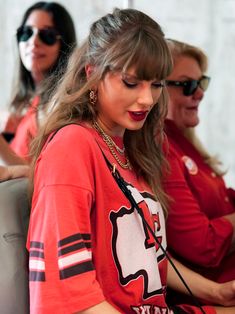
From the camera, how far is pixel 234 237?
1479 millimetres

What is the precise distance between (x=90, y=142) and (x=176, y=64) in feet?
2.03

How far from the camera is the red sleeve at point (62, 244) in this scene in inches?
36.4

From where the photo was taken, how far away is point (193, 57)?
5.18 ft

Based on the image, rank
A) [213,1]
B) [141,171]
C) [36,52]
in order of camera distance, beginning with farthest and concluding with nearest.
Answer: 1. [213,1]
2. [36,52]
3. [141,171]

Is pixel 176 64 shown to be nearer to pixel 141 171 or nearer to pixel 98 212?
pixel 141 171

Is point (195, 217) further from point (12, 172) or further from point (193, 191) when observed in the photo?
point (12, 172)

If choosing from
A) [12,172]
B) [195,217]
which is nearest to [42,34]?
[12,172]

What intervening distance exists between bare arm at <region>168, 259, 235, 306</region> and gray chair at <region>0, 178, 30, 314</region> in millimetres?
422

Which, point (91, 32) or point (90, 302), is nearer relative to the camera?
point (90, 302)

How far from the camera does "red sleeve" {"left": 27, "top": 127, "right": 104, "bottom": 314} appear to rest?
0.92 m

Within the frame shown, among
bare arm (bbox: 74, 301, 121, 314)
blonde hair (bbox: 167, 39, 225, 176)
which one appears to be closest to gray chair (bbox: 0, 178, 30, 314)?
bare arm (bbox: 74, 301, 121, 314)

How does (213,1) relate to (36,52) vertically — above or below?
above

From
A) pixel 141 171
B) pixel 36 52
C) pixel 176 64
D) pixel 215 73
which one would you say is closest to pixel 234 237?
pixel 141 171

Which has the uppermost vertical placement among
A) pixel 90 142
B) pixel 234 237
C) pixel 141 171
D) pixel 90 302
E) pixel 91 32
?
pixel 91 32
